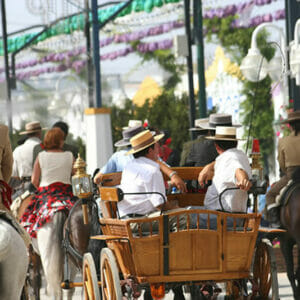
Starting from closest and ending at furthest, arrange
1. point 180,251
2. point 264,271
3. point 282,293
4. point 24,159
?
point 180,251, point 264,271, point 282,293, point 24,159

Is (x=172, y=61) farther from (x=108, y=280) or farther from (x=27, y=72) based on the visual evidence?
(x=108, y=280)

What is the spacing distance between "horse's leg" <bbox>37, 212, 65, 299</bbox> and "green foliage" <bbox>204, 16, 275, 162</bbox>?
29.0m

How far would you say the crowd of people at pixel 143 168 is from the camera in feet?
26.8

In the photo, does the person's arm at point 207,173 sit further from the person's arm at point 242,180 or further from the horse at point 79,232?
the horse at point 79,232

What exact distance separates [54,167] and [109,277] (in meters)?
3.09

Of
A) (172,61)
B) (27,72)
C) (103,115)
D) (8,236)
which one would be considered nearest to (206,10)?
(172,61)

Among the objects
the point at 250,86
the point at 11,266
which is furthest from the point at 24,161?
the point at 250,86

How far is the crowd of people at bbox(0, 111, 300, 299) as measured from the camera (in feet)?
26.8

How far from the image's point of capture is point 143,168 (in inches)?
324

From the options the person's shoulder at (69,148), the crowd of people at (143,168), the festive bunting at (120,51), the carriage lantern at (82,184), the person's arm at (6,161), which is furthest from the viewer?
the festive bunting at (120,51)

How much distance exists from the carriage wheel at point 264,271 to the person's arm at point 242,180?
663 millimetres

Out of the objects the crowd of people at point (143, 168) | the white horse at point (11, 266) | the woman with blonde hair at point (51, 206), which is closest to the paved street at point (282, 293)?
the woman with blonde hair at point (51, 206)

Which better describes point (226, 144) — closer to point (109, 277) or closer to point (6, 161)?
point (109, 277)

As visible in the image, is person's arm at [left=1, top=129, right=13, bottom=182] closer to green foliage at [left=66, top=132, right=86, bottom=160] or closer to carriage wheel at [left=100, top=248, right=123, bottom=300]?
carriage wheel at [left=100, top=248, right=123, bottom=300]
